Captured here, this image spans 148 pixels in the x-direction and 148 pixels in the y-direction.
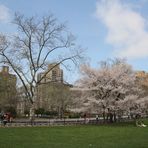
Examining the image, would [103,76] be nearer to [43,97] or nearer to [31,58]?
[31,58]

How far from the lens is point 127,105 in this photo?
5028 cm

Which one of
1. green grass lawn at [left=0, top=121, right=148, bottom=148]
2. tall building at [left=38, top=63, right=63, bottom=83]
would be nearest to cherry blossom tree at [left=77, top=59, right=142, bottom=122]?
tall building at [left=38, top=63, right=63, bottom=83]

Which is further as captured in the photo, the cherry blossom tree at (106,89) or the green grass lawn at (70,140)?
the cherry blossom tree at (106,89)

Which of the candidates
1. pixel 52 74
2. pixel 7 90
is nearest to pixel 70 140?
pixel 52 74

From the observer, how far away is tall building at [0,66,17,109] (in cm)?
7231

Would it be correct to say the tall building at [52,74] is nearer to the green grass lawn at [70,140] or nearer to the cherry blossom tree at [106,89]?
the cherry blossom tree at [106,89]

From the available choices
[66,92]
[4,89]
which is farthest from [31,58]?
[66,92]

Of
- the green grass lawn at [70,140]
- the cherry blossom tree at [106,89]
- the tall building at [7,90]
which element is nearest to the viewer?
the green grass lawn at [70,140]

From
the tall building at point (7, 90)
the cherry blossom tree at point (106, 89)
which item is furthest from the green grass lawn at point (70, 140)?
the tall building at point (7, 90)

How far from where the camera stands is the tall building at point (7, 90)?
237 ft

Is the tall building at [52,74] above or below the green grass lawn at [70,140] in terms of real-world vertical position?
above

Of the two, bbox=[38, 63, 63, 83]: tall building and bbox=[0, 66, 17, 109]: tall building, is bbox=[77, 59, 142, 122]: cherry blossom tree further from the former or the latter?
bbox=[0, 66, 17, 109]: tall building

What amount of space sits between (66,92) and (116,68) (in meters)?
37.3

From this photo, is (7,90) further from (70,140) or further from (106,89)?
(70,140)
